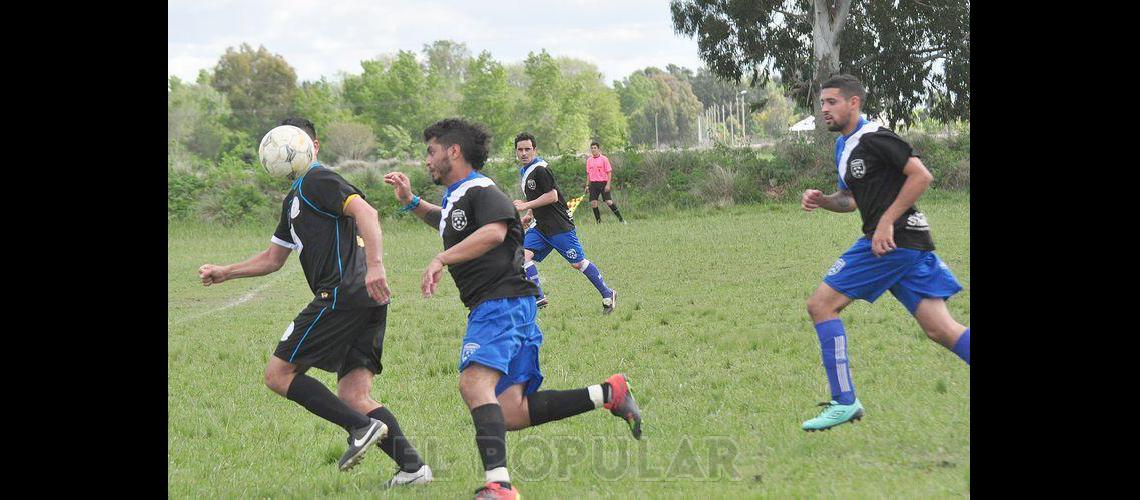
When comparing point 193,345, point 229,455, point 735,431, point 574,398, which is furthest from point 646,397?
point 193,345

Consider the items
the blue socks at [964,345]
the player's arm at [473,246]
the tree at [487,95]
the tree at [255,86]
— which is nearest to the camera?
the player's arm at [473,246]

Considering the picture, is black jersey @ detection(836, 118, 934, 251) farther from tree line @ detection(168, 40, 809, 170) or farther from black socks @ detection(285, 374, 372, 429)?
tree line @ detection(168, 40, 809, 170)

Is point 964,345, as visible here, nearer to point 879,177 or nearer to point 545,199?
point 879,177

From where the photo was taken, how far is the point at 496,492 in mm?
4613

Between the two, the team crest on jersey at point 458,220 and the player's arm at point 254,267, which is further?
the player's arm at point 254,267

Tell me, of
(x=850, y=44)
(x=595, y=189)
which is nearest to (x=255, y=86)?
(x=850, y=44)

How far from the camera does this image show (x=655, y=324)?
10203 millimetres

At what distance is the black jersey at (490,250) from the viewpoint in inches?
198

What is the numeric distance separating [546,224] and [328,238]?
631 centimetres

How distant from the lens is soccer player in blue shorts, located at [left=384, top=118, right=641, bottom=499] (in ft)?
15.9

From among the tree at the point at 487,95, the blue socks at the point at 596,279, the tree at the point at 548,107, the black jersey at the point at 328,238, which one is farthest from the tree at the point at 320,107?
the black jersey at the point at 328,238

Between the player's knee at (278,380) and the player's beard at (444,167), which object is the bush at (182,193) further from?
the player's beard at (444,167)
